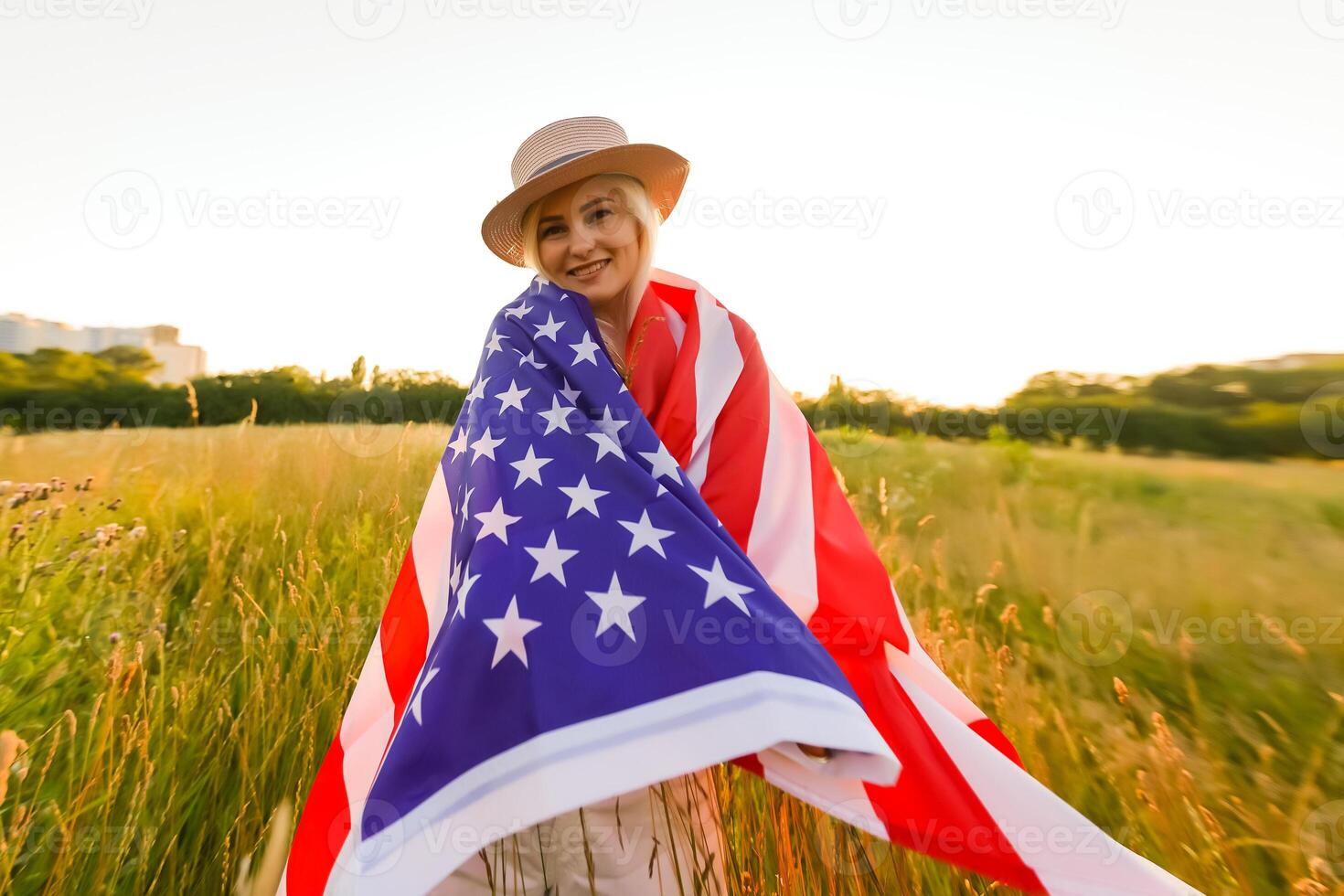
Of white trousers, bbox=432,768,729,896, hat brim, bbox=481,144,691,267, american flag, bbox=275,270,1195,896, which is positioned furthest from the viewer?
hat brim, bbox=481,144,691,267

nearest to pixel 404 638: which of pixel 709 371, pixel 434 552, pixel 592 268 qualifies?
pixel 434 552

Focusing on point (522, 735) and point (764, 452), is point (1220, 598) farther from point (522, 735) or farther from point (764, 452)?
point (522, 735)

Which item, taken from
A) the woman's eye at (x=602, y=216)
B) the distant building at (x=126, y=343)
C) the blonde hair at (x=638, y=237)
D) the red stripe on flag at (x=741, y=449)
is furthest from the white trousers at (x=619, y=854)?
the distant building at (x=126, y=343)

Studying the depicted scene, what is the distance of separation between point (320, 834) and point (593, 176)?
213 centimetres

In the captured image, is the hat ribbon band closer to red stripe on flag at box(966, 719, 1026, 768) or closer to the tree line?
the tree line

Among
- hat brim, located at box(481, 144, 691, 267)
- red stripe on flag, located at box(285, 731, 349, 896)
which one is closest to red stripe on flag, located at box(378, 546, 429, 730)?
red stripe on flag, located at box(285, 731, 349, 896)

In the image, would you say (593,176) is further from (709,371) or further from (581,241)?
(709,371)

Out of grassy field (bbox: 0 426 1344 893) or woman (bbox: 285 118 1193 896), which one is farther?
grassy field (bbox: 0 426 1344 893)

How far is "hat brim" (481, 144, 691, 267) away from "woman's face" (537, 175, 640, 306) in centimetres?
5

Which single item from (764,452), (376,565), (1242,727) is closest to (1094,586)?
(1242,727)

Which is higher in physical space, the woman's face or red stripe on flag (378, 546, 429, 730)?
the woman's face

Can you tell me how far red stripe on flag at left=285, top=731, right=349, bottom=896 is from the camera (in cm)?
140

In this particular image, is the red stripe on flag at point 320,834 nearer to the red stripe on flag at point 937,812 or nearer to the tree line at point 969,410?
the red stripe on flag at point 937,812

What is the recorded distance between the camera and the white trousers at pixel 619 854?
1.48 meters
